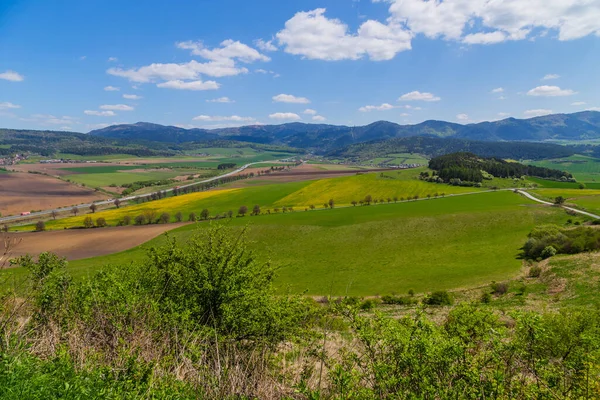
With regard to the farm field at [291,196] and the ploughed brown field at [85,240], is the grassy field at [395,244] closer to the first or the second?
the ploughed brown field at [85,240]

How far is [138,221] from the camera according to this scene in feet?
329

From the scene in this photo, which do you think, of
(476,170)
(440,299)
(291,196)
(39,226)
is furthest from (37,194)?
(476,170)

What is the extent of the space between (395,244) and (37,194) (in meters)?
165

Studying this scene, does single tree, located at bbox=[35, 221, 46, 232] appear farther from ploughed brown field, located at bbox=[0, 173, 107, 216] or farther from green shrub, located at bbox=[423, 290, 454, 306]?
green shrub, located at bbox=[423, 290, 454, 306]

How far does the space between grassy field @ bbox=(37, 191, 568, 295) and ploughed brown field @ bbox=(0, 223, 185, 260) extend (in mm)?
5769

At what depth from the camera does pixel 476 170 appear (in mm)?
155500

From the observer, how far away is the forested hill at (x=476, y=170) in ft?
492

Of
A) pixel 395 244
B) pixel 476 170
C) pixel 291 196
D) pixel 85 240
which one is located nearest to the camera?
pixel 395 244

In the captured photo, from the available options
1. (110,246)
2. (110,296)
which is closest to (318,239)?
(110,246)

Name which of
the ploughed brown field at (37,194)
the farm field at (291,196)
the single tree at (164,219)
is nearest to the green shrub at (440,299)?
the farm field at (291,196)

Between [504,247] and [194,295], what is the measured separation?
6722 cm

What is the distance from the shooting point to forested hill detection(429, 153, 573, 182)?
150 metres

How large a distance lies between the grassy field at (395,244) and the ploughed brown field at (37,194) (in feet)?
281

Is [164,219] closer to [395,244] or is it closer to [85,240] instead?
[85,240]
